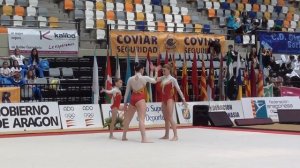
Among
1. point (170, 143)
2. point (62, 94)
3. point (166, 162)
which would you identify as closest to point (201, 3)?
point (62, 94)

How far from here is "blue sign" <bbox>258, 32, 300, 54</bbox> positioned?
23047mm

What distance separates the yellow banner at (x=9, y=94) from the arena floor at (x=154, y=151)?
11.7 feet

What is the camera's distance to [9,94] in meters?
17.2

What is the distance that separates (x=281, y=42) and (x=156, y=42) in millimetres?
5491

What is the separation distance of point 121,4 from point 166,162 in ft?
60.5

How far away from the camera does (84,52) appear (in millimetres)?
22281

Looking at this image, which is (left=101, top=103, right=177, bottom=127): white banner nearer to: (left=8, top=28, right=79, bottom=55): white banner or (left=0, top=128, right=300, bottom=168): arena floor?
(left=0, top=128, right=300, bottom=168): arena floor

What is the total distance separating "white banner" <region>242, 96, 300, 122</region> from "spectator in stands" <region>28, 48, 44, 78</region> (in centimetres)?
755

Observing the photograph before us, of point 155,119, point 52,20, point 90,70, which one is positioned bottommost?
point 155,119

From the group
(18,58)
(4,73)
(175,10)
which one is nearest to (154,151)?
(4,73)

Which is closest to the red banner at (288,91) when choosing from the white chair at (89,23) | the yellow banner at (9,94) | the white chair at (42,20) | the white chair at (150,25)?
the white chair at (150,25)

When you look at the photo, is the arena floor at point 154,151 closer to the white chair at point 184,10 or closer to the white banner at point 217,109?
the white banner at point 217,109

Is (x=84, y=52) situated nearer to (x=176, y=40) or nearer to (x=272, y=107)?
(x=176, y=40)

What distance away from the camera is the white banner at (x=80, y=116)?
16672 mm
